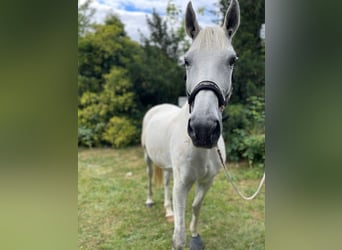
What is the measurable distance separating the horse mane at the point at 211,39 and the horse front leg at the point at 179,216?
0.87 m

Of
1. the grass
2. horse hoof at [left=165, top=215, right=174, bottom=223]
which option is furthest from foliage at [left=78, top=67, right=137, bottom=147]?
horse hoof at [left=165, top=215, right=174, bottom=223]

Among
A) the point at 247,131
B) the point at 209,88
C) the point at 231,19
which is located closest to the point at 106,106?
the point at 247,131

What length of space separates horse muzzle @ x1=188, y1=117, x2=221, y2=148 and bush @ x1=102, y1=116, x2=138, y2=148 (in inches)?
183

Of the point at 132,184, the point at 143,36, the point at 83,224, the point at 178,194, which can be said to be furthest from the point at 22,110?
the point at 143,36

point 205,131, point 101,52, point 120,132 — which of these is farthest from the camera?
point 101,52

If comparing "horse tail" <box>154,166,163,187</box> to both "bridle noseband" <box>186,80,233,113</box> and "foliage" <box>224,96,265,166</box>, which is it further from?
"bridle noseband" <box>186,80,233,113</box>

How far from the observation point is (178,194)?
1.71 meters

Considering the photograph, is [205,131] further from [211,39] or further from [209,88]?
[211,39]

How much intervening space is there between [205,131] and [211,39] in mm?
476

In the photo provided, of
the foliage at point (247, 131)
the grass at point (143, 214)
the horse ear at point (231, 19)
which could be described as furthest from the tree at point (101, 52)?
the horse ear at point (231, 19)

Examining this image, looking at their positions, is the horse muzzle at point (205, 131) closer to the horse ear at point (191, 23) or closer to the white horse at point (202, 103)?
the white horse at point (202, 103)

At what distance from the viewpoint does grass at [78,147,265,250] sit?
2.35m

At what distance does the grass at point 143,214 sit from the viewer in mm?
2348

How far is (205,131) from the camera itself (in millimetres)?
1107
